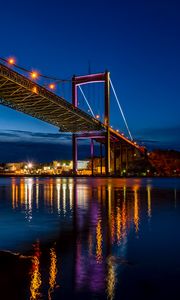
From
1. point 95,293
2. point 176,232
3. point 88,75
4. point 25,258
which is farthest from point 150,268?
point 88,75

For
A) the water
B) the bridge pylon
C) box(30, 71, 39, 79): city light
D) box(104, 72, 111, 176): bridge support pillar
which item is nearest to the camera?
the water

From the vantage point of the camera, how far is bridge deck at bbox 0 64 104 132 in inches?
1502

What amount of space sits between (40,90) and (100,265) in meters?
39.0

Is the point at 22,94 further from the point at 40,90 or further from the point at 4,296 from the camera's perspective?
the point at 4,296

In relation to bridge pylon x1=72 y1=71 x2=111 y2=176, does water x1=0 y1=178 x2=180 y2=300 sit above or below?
below

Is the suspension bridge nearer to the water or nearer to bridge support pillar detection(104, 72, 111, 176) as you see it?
bridge support pillar detection(104, 72, 111, 176)

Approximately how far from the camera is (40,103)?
48875 millimetres

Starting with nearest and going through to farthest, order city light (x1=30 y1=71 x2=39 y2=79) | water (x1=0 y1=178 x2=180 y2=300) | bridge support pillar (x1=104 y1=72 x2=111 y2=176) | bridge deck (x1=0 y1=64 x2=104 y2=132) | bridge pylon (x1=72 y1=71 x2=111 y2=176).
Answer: water (x1=0 y1=178 x2=180 y2=300), bridge deck (x1=0 y1=64 x2=104 y2=132), city light (x1=30 y1=71 x2=39 y2=79), bridge support pillar (x1=104 y1=72 x2=111 y2=176), bridge pylon (x1=72 y1=71 x2=111 y2=176)

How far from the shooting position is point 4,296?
185 inches

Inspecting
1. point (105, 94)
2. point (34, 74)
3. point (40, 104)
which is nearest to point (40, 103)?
point (40, 104)

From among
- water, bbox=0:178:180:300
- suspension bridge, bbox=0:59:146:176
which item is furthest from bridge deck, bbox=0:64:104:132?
water, bbox=0:178:180:300

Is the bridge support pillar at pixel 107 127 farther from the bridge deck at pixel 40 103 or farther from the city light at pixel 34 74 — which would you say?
the city light at pixel 34 74

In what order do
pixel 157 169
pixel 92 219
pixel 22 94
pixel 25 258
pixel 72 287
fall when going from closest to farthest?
pixel 72 287 → pixel 25 258 → pixel 92 219 → pixel 22 94 → pixel 157 169

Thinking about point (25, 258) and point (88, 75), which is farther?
point (88, 75)
